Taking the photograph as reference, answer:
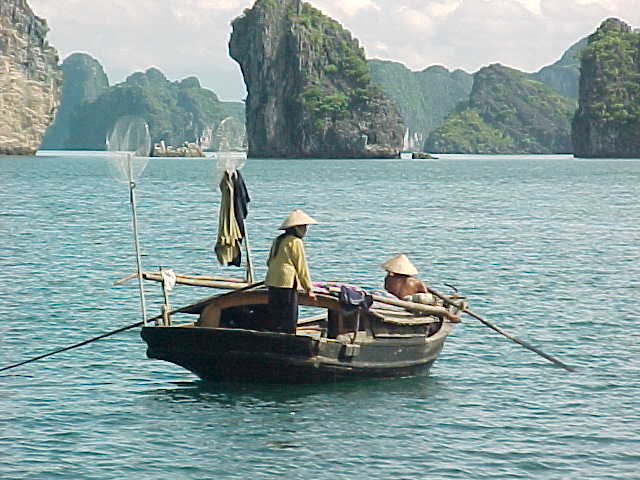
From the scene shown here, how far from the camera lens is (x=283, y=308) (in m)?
18.3

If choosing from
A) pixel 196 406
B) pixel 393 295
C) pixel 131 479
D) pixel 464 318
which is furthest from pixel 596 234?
pixel 131 479

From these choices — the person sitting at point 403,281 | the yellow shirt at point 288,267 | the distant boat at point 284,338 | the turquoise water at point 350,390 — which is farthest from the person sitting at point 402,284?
the yellow shirt at point 288,267

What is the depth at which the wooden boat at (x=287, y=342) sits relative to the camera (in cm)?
1827

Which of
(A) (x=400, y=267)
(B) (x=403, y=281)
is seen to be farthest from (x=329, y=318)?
(B) (x=403, y=281)

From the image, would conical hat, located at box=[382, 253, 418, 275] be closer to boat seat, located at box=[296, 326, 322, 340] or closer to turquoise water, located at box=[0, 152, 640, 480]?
boat seat, located at box=[296, 326, 322, 340]

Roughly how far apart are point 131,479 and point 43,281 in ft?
67.3

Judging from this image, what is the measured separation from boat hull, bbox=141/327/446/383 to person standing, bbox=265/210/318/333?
33cm

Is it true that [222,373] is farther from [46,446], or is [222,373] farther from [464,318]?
[464,318]

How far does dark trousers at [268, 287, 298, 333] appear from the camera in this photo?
59.9ft

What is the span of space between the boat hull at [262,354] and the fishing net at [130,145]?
9.30 feet

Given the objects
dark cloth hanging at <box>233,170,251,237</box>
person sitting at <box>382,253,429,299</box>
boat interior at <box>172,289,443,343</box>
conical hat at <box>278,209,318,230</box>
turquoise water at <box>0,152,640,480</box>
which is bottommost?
turquoise water at <box>0,152,640,480</box>

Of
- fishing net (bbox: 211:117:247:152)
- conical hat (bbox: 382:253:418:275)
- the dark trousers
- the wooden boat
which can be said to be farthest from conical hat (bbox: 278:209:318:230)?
conical hat (bbox: 382:253:418:275)

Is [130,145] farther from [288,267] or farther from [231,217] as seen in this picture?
[288,267]

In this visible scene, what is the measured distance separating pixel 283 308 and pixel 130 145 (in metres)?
3.77
